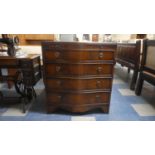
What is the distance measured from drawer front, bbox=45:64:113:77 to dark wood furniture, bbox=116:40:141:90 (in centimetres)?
112

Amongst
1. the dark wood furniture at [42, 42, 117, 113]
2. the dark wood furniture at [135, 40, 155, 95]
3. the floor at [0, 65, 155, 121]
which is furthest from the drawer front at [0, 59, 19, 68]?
the dark wood furniture at [135, 40, 155, 95]

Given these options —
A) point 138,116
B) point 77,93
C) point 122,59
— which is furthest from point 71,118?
point 122,59

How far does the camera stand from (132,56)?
112 inches

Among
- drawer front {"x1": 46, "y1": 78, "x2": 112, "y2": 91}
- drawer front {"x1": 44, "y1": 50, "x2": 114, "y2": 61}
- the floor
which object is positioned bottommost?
the floor

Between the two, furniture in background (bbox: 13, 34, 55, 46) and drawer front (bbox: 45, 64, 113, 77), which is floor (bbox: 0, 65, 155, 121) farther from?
furniture in background (bbox: 13, 34, 55, 46)

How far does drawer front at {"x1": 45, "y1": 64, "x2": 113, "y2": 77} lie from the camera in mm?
1576

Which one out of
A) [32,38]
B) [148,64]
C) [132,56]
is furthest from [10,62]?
[32,38]

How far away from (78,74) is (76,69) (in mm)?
60

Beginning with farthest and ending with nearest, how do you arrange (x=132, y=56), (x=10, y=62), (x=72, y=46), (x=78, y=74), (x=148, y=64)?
(x=132, y=56) → (x=148, y=64) → (x=10, y=62) → (x=78, y=74) → (x=72, y=46)

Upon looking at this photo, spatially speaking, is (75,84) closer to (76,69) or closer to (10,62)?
(76,69)

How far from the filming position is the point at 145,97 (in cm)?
235
